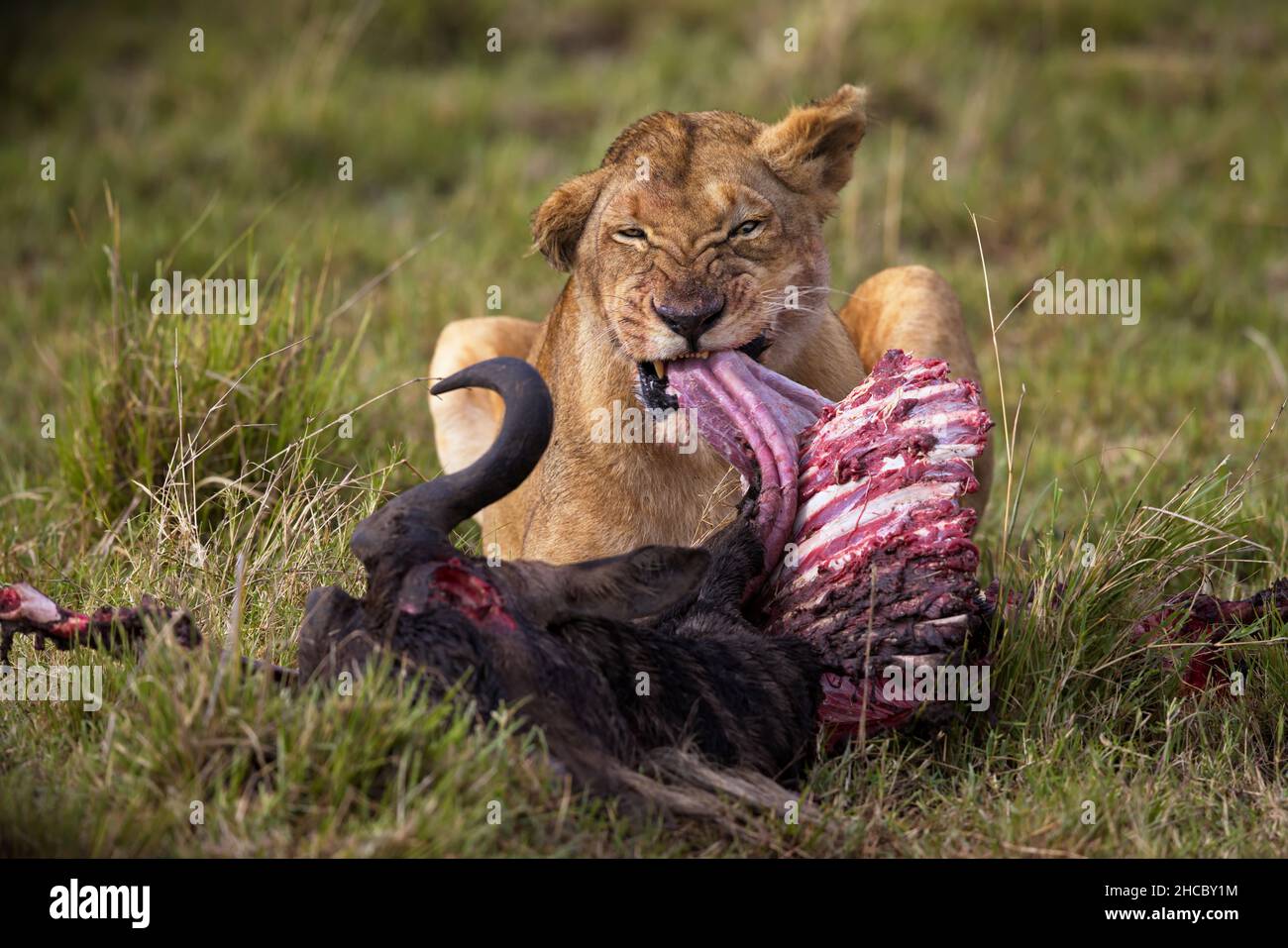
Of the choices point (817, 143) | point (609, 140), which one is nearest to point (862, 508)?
point (817, 143)

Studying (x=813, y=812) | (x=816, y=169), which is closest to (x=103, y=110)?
(x=816, y=169)

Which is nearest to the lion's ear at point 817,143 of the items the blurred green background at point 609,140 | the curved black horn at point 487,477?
the curved black horn at point 487,477

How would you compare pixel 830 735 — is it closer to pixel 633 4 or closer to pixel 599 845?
pixel 599 845

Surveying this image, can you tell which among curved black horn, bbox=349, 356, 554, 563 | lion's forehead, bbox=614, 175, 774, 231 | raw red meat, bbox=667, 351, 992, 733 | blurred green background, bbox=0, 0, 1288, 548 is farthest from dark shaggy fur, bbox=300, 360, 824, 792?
blurred green background, bbox=0, 0, 1288, 548

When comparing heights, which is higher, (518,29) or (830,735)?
(518,29)

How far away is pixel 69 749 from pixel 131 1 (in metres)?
8.35

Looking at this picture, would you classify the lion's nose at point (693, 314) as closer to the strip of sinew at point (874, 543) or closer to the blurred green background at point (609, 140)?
the strip of sinew at point (874, 543)

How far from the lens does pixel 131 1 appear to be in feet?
35.2

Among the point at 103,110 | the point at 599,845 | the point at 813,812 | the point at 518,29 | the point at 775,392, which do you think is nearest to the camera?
the point at 599,845

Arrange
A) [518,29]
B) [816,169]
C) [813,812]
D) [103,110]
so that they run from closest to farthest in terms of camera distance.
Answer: [813,812] < [816,169] < [103,110] < [518,29]

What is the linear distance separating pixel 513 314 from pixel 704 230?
338 cm

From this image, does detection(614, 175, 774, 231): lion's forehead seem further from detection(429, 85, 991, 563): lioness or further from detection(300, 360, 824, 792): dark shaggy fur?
detection(300, 360, 824, 792): dark shaggy fur

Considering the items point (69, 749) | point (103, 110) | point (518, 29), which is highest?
point (518, 29)

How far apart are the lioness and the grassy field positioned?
1.47 feet
